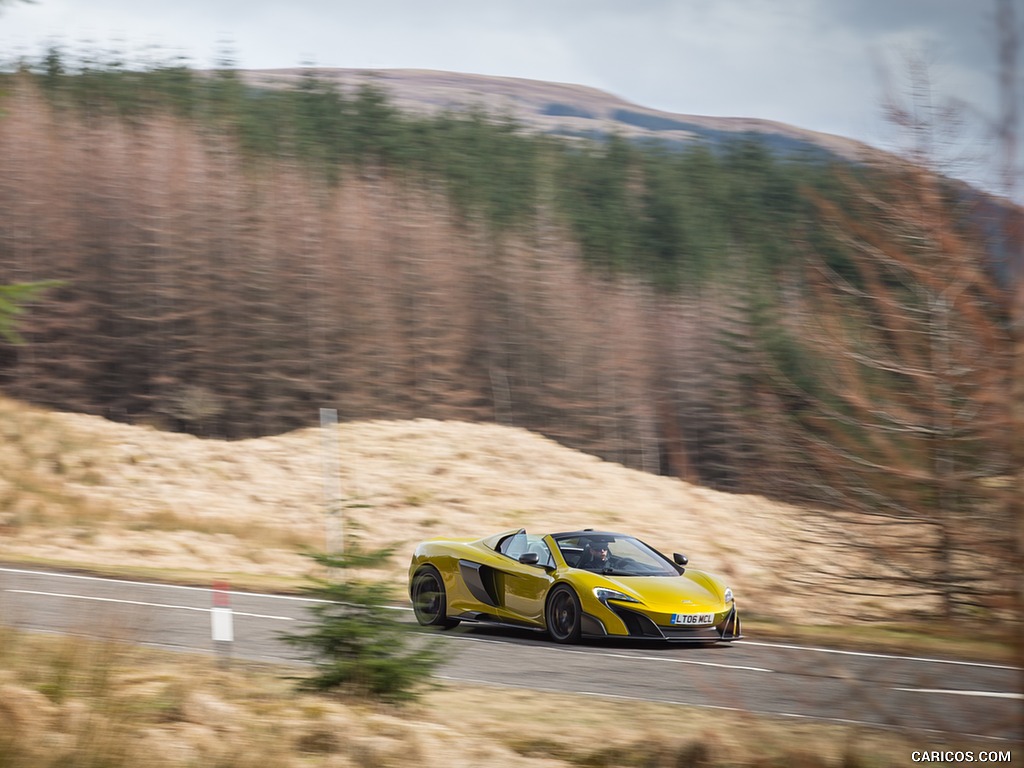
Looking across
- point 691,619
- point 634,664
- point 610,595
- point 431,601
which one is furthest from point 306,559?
point 634,664

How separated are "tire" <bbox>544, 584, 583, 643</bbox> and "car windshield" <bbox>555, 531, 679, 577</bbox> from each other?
1.18ft

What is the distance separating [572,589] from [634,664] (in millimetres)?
1262

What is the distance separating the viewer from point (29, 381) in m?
43.9

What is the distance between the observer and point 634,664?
11078mm

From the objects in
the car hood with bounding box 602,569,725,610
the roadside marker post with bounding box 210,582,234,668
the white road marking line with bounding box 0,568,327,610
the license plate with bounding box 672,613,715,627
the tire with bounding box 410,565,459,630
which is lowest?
the white road marking line with bounding box 0,568,327,610

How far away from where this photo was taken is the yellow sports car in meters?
11.8

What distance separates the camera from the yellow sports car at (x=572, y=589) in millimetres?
11828

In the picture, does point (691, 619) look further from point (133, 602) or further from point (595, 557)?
point (133, 602)

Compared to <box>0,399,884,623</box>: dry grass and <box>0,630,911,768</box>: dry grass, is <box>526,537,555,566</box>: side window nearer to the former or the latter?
<box>0,630,911,768</box>: dry grass

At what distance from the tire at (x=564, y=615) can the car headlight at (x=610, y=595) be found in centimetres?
24

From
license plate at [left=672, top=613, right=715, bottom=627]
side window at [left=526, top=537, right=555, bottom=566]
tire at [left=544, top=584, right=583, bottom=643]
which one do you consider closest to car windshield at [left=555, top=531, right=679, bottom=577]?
side window at [left=526, top=537, right=555, bottom=566]

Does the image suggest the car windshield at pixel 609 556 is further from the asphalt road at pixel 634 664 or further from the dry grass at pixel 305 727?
the dry grass at pixel 305 727

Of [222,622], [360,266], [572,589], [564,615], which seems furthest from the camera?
[360,266]

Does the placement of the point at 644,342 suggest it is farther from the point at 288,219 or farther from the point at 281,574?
the point at 281,574
